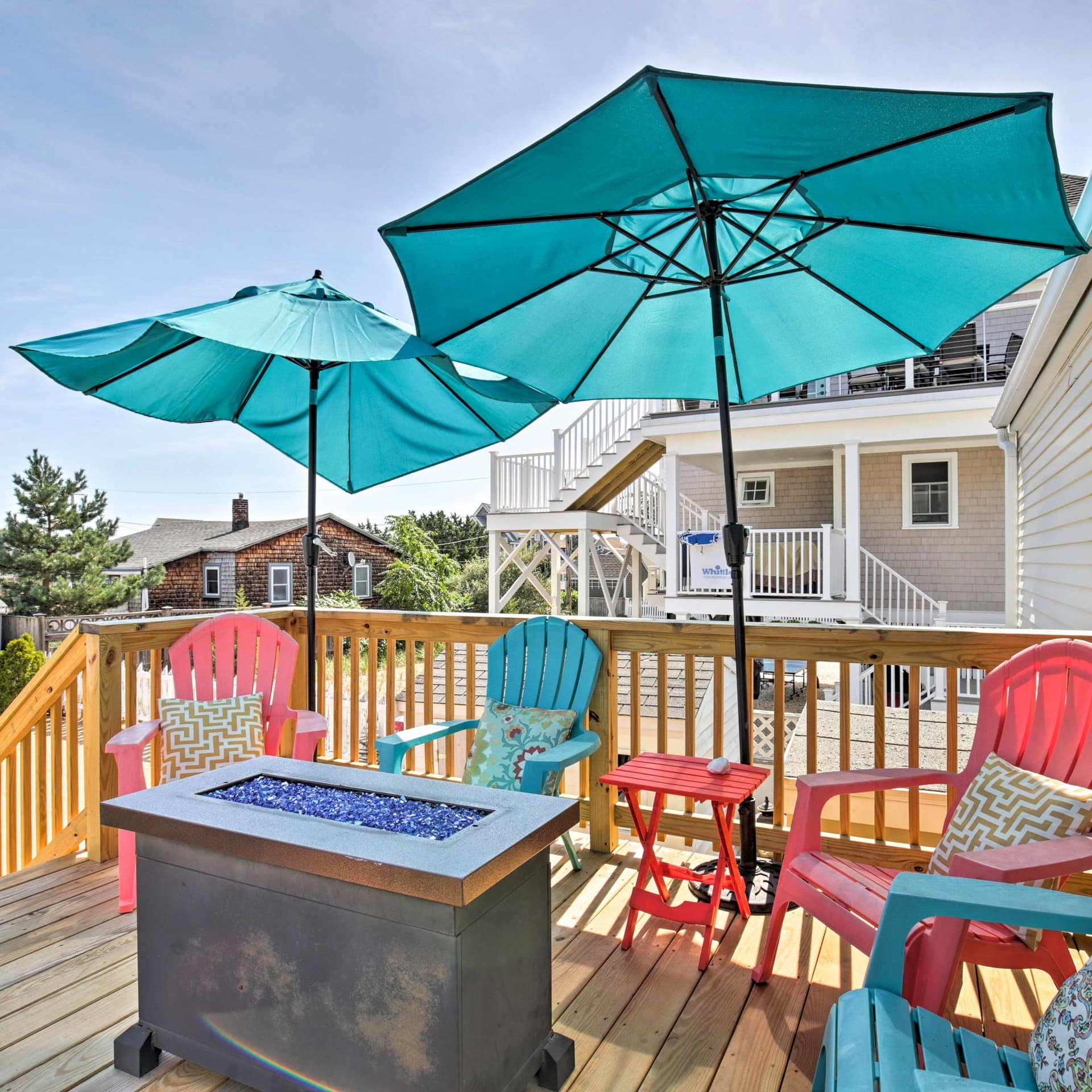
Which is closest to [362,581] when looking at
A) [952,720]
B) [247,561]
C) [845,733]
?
[247,561]

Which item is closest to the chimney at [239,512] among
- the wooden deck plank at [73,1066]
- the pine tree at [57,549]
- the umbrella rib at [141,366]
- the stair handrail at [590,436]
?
the pine tree at [57,549]

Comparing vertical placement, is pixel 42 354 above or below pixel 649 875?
above

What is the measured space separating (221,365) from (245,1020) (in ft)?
8.94

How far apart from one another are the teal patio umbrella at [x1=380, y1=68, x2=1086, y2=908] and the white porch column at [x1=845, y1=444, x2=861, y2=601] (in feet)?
21.4

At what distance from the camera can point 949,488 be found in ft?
34.4

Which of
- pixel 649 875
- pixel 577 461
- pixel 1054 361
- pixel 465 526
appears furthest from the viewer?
pixel 465 526

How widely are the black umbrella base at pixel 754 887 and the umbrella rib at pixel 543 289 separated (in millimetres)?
2137

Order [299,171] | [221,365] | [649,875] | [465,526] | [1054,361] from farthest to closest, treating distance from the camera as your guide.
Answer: [465,526] → [299,171] → [1054,361] → [221,365] → [649,875]

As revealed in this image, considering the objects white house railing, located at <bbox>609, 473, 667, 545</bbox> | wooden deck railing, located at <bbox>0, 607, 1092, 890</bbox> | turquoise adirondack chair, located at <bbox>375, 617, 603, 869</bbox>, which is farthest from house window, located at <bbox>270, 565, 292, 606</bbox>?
turquoise adirondack chair, located at <bbox>375, 617, 603, 869</bbox>

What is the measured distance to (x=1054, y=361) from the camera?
4203mm

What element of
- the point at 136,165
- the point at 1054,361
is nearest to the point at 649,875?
the point at 1054,361

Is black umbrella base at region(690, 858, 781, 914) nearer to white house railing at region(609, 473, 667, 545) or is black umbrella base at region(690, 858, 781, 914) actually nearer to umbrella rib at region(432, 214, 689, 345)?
umbrella rib at region(432, 214, 689, 345)

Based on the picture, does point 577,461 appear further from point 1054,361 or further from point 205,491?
point 205,491

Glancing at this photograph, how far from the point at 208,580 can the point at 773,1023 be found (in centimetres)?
2372
